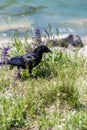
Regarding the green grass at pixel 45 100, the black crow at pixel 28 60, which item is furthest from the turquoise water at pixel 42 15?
the green grass at pixel 45 100

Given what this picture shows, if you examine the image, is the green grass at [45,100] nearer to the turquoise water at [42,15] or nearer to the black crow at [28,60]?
the black crow at [28,60]

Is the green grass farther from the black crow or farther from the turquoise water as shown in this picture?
the turquoise water

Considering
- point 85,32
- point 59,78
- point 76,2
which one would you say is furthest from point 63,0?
point 59,78

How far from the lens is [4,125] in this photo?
463 cm

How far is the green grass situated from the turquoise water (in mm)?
4993

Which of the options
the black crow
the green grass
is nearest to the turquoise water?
the black crow

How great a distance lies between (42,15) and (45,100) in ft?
26.5

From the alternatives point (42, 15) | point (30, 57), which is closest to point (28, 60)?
point (30, 57)

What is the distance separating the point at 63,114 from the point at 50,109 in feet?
0.80

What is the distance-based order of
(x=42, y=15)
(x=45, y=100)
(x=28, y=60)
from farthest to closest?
(x=42, y=15), (x=28, y=60), (x=45, y=100)

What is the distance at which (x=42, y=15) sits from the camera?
42.9 ft

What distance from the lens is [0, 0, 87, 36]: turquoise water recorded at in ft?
38.6

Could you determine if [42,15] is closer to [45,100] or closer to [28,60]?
[28,60]

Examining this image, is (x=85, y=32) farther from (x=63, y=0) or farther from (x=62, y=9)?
(x=63, y=0)
